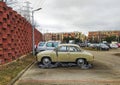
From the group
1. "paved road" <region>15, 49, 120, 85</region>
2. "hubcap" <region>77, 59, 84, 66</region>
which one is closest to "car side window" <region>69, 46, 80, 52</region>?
"hubcap" <region>77, 59, 84, 66</region>

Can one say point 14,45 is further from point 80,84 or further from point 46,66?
point 80,84

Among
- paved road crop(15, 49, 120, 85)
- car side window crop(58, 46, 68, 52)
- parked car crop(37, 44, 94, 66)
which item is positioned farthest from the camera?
car side window crop(58, 46, 68, 52)

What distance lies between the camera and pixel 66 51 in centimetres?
1786

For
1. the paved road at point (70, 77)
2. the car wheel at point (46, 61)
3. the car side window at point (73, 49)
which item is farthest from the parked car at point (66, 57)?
the paved road at point (70, 77)

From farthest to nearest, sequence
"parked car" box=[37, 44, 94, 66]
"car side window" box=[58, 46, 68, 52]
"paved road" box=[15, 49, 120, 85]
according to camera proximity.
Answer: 1. "car side window" box=[58, 46, 68, 52]
2. "parked car" box=[37, 44, 94, 66]
3. "paved road" box=[15, 49, 120, 85]

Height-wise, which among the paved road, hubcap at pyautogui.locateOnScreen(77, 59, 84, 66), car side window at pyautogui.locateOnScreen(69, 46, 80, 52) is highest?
car side window at pyautogui.locateOnScreen(69, 46, 80, 52)

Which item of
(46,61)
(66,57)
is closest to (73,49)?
(66,57)

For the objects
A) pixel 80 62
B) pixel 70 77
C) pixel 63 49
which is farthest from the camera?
pixel 63 49

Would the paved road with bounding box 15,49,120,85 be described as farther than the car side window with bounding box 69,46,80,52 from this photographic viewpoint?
No

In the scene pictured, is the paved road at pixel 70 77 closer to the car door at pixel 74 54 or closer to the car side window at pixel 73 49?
the car door at pixel 74 54

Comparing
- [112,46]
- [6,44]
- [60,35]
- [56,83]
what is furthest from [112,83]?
[60,35]

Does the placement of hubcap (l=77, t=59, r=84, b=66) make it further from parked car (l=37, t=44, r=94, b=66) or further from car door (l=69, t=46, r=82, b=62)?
car door (l=69, t=46, r=82, b=62)

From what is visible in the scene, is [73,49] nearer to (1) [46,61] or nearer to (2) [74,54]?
(2) [74,54]

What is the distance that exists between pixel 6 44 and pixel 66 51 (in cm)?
447
